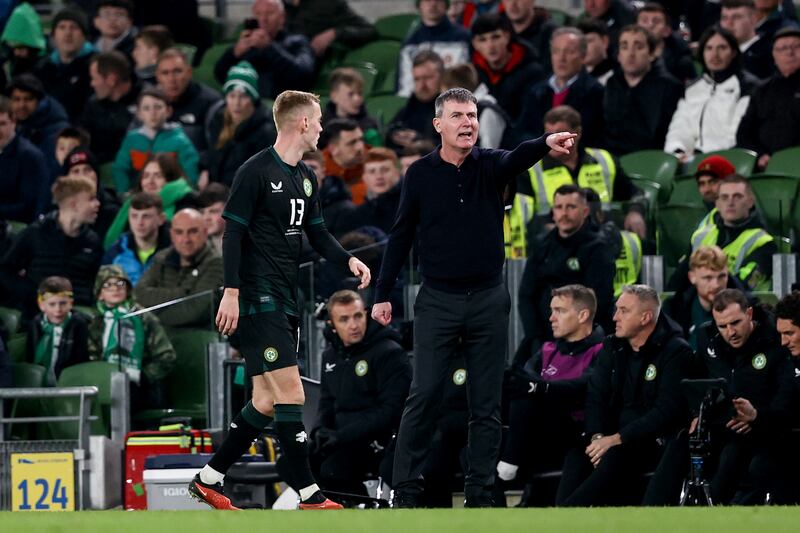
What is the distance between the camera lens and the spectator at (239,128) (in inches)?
569

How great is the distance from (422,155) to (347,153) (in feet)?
3.04

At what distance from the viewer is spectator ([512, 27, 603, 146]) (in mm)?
13734

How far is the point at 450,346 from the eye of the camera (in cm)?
851

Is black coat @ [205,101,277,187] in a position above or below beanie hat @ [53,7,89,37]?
below

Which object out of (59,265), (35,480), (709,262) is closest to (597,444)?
(709,262)

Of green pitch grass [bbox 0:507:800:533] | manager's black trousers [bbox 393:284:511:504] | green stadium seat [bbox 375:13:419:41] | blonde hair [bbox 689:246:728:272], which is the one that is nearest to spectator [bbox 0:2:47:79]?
green stadium seat [bbox 375:13:419:41]

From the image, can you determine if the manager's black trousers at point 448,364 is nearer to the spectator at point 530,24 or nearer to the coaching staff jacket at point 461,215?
the coaching staff jacket at point 461,215

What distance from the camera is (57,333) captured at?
12328 mm

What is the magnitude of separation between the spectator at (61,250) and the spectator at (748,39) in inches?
209

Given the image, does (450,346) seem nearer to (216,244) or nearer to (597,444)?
(597,444)

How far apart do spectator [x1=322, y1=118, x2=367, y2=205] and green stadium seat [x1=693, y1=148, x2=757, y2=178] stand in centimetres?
263

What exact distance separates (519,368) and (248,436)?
2.53m

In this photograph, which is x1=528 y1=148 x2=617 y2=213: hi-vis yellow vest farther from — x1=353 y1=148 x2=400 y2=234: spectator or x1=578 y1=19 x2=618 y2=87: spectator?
x1=578 y1=19 x2=618 y2=87: spectator

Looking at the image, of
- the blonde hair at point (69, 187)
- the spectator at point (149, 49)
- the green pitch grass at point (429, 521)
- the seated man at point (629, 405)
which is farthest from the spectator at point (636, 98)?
the green pitch grass at point (429, 521)
